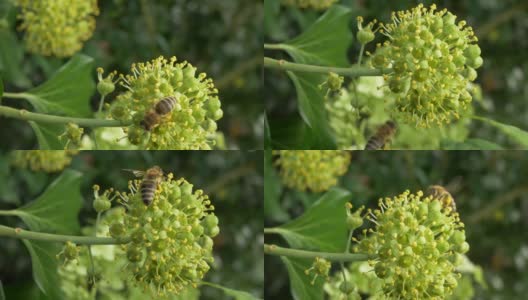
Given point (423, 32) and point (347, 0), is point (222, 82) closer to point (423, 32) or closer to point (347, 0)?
point (347, 0)

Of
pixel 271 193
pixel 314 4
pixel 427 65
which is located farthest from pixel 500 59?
pixel 427 65

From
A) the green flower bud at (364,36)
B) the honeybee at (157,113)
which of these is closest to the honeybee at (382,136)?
the green flower bud at (364,36)

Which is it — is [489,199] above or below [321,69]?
below

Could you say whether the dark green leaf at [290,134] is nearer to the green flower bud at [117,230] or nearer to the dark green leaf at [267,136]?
the dark green leaf at [267,136]

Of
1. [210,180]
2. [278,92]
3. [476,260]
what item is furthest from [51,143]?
[476,260]

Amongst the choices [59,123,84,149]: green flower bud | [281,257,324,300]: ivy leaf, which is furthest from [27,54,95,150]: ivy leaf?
[281,257,324,300]: ivy leaf

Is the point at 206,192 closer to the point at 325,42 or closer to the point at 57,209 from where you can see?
the point at 57,209
